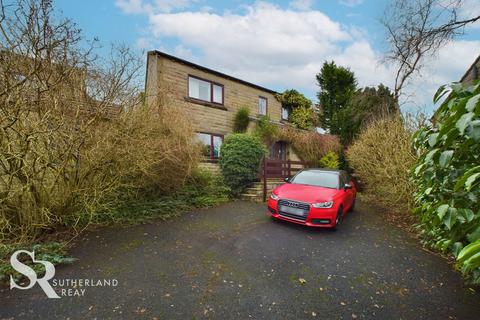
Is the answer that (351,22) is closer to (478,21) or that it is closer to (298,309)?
(478,21)

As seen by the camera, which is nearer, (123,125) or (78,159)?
(78,159)

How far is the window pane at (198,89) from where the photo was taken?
11844mm

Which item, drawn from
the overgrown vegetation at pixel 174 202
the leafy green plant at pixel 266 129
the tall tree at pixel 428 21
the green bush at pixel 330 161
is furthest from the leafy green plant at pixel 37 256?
the green bush at pixel 330 161

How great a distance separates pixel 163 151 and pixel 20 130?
309 centimetres

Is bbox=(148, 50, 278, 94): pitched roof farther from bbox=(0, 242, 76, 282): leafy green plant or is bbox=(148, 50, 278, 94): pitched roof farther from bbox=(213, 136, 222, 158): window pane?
bbox=(0, 242, 76, 282): leafy green plant

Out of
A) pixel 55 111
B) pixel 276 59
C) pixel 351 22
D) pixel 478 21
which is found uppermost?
pixel 276 59

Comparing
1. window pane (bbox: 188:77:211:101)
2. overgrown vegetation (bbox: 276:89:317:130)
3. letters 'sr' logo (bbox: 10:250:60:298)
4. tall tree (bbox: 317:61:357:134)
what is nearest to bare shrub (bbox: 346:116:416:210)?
overgrown vegetation (bbox: 276:89:317:130)

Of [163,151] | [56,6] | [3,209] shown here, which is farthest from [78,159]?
[56,6]

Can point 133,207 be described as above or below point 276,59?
below

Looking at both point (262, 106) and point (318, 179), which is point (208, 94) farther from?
point (318, 179)

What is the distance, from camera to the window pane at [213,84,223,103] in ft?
42.3

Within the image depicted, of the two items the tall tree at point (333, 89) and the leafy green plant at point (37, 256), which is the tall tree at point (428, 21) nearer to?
the leafy green plant at point (37, 256)

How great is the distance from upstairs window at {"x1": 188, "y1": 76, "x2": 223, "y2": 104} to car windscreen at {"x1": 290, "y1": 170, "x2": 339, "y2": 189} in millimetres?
7333

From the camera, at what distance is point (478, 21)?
5.69 m
